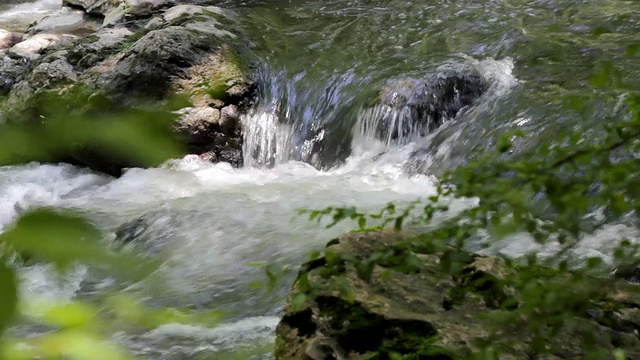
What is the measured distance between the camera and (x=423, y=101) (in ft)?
21.5

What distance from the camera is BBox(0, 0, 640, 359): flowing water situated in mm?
4305

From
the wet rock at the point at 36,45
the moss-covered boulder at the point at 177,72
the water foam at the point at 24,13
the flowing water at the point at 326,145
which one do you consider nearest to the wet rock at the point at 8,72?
the moss-covered boulder at the point at 177,72

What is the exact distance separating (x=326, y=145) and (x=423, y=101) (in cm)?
101

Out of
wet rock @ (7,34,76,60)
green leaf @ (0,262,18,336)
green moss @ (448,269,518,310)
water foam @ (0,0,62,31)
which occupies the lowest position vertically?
water foam @ (0,0,62,31)

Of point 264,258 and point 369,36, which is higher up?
point 369,36

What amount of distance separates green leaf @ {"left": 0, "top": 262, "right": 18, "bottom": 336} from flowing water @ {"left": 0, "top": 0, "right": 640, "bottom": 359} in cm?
269

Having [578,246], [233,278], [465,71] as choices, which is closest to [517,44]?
[465,71]

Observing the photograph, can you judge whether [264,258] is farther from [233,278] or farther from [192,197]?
[192,197]

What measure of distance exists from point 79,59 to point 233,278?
4756 mm

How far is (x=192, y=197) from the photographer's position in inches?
237

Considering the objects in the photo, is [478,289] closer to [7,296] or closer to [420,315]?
[420,315]

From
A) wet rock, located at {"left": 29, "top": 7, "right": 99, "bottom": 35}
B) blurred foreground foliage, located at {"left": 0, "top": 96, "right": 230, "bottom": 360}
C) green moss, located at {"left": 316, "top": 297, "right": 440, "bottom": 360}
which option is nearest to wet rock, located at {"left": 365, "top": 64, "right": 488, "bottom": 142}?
green moss, located at {"left": 316, "top": 297, "right": 440, "bottom": 360}

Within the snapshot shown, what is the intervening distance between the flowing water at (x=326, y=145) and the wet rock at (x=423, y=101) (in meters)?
0.08

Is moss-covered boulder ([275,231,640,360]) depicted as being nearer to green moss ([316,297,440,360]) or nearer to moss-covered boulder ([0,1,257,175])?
green moss ([316,297,440,360])
